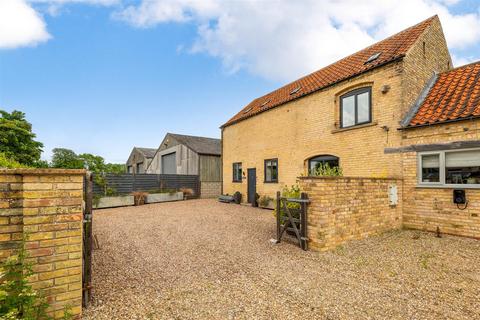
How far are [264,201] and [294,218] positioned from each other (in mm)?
7193

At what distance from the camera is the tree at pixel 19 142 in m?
14.9

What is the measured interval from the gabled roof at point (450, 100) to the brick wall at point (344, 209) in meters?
2.37

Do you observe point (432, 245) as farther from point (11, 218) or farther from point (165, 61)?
point (165, 61)

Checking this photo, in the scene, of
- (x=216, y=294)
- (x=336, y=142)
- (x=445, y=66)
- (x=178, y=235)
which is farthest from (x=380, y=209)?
(x=445, y=66)

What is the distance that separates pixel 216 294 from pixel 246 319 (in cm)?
76

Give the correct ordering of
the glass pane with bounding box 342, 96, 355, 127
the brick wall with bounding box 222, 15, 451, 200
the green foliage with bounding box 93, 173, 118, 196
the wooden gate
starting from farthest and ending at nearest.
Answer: the green foliage with bounding box 93, 173, 118, 196 < the glass pane with bounding box 342, 96, 355, 127 < the brick wall with bounding box 222, 15, 451, 200 < the wooden gate

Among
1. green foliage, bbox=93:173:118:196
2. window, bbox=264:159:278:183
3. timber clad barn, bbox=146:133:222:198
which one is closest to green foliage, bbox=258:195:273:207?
window, bbox=264:159:278:183

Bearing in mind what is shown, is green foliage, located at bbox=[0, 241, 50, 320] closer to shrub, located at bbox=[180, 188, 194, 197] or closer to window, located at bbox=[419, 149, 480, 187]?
window, located at bbox=[419, 149, 480, 187]

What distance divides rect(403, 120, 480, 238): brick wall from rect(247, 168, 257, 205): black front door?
8.13m

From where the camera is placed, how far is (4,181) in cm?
239

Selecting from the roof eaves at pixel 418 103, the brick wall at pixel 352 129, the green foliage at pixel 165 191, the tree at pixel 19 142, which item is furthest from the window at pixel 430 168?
the tree at pixel 19 142

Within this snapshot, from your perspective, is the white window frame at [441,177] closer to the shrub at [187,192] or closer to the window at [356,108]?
the window at [356,108]

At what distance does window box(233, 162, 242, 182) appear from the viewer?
16.0 meters

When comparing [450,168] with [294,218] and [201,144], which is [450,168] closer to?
[294,218]
